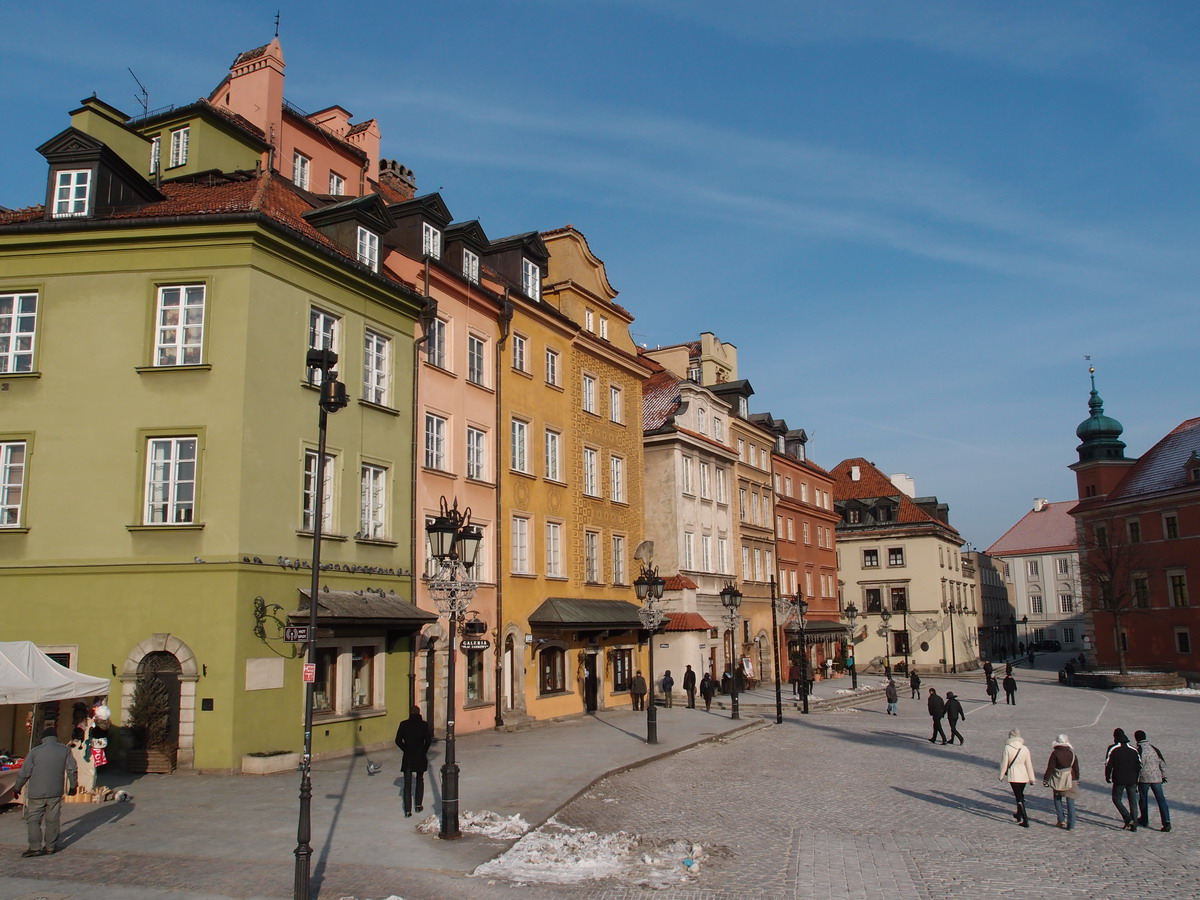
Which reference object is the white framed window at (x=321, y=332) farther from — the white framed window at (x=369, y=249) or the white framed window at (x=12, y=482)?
the white framed window at (x=12, y=482)

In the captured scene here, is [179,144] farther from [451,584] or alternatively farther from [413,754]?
[413,754]

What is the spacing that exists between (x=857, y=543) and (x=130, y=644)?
206ft

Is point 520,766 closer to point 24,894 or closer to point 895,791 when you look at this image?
point 895,791

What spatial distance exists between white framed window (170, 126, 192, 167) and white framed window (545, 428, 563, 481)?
14283 mm

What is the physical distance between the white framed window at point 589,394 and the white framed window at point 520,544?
6.32 meters

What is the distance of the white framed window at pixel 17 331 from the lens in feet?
73.0

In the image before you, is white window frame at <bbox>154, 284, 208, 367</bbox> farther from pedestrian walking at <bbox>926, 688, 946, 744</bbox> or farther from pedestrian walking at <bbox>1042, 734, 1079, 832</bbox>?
pedestrian walking at <bbox>926, 688, 946, 744</bbox>

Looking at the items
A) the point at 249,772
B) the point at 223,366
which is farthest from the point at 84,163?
the point at 249,772

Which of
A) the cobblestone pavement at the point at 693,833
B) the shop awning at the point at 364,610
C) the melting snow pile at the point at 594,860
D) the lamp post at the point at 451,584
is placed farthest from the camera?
the shop awning at the point at 364,610

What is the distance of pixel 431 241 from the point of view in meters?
30.0

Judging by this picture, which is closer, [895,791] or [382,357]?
[895,791]

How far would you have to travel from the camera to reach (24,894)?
1127 cm

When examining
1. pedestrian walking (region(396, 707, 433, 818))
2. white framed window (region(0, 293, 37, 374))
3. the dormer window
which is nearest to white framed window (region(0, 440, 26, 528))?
white framed window (region(0, 293, 37, 374))

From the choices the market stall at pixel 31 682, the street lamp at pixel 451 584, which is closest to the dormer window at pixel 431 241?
the street lamp at pixel 451 584
